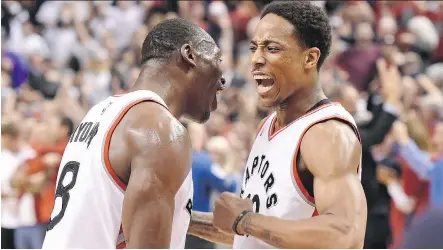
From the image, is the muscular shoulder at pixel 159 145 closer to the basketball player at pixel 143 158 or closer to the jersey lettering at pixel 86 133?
the basketball player at pixel 143 158

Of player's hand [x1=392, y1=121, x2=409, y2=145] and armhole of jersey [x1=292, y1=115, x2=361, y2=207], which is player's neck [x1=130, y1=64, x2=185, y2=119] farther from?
player's hand [x1=392, y1=121, x2=409, y2=145]

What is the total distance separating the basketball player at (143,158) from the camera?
122 inches

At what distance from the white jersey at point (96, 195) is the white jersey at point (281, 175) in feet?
1.40

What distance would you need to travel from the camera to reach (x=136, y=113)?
3293 mm

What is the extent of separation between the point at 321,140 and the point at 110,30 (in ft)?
33.2

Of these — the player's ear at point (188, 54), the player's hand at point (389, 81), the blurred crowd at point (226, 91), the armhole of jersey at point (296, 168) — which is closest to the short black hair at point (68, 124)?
the blurred crowd at point (226, 91)

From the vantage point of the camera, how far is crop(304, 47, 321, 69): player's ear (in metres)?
3.76

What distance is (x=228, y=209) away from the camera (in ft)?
11.6

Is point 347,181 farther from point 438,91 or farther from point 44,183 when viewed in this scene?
point 438,91

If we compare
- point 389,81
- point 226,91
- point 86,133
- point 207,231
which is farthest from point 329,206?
point 226,91

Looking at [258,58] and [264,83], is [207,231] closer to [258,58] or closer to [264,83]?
[264,83]

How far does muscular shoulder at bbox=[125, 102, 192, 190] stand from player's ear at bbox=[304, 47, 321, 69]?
80cm

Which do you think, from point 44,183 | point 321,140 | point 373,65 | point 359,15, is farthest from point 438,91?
point 321,140

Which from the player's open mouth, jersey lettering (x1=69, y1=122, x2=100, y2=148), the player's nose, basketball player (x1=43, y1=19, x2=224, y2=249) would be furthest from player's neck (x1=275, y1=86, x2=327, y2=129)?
jersey lettering (x1=69, y1=122, x2=100, y2=148)
